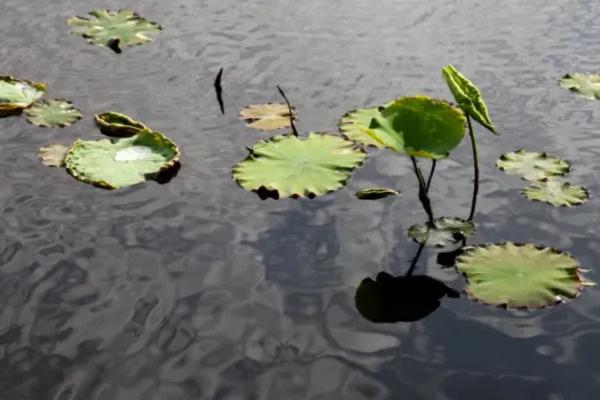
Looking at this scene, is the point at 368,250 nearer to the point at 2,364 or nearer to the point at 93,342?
the point at 93,342

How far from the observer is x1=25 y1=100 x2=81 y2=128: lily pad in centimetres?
206

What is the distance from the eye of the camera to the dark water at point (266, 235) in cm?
126

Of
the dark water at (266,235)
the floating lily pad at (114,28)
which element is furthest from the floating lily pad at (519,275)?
the floating lily pad at (114,28)

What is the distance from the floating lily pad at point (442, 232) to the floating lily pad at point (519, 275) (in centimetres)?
7

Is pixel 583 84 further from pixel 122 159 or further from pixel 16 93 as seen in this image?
pixel 16 93

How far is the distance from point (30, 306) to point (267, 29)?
61.2 inches

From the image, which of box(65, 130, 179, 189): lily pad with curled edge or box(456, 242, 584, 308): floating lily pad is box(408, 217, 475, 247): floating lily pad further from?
box(65, 130, 179, 189): lily pad with curled edge

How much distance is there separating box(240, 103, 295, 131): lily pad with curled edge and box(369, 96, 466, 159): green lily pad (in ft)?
1.55

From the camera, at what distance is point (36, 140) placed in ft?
6.51

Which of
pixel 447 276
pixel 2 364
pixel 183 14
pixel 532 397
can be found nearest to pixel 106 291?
pixel 2 364

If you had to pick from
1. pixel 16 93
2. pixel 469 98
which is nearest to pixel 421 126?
pixel 469 98

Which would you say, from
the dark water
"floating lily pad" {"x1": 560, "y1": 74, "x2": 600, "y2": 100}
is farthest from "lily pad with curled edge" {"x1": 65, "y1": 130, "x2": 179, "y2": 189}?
"floating lily pad" {"x1": 560, "y1": 74, "x2": 600, "y2": 100}

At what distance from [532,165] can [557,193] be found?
124 mm

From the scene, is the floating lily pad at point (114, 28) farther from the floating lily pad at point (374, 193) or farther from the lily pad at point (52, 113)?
the floating lily pad at point (374, 193)
